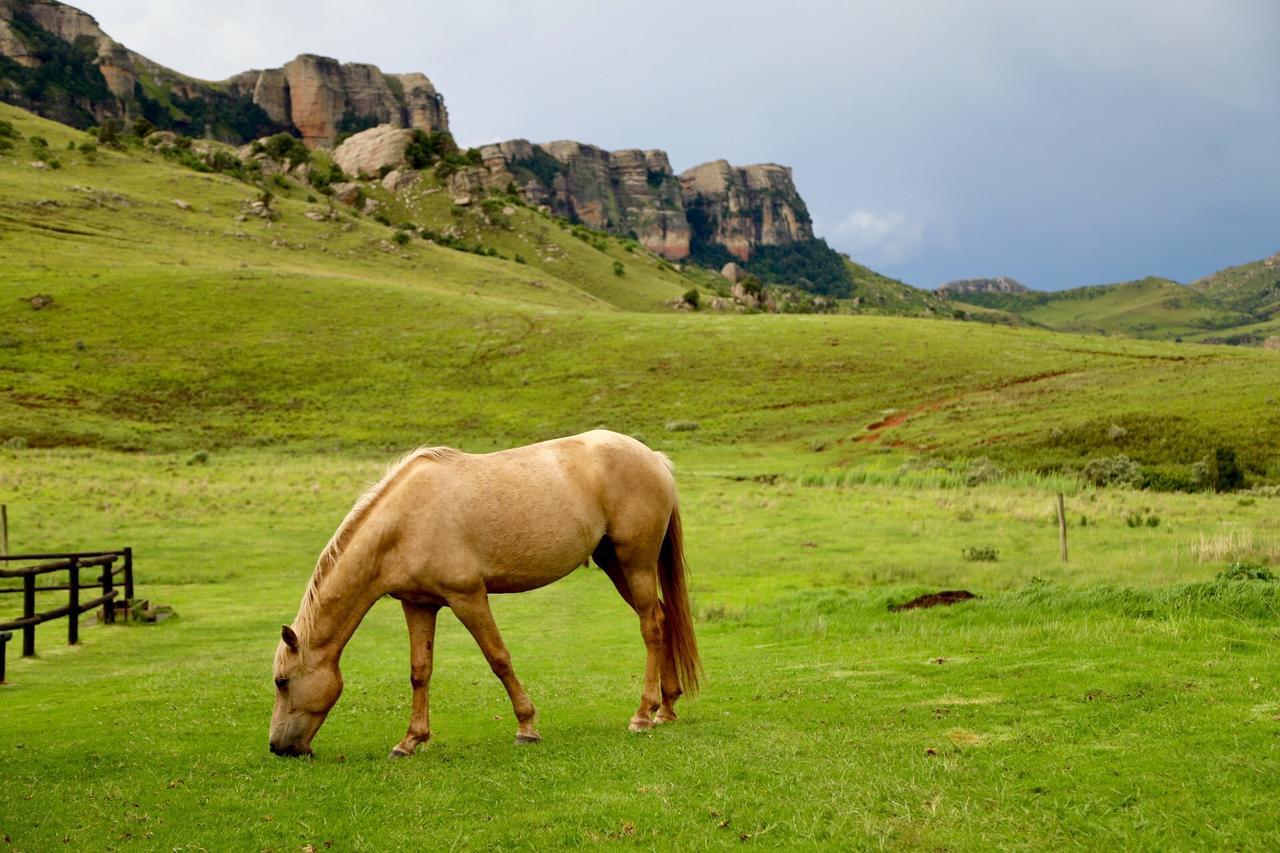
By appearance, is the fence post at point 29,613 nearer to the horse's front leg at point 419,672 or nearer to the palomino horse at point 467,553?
the palomino horse at point 467,553

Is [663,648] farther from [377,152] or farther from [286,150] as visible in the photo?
[377,152]

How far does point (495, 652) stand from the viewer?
8.84 metres

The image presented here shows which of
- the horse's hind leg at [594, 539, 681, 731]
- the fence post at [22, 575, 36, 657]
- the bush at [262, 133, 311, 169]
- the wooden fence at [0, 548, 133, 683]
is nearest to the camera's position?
the horse's hind leg at [594, 539, 681, 731]

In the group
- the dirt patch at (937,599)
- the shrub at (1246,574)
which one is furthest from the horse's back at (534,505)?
the shrub at (1246,574)

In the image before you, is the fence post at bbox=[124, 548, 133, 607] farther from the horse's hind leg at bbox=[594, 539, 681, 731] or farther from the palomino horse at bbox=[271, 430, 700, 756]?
the horse's hind leg at bbox=[594, 539, 681, 731]

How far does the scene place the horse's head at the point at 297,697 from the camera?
853 centimetres

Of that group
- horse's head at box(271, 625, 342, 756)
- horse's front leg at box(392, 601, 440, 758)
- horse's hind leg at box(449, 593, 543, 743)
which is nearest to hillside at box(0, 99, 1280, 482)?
horse's hind leg at box(449, 593, 543, 743)

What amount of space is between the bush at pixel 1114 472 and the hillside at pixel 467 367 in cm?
148

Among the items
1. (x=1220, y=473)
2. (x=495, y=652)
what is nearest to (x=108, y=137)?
(x=1220, y=473)

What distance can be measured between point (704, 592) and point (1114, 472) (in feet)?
93.9

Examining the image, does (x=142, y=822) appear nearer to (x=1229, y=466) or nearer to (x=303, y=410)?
(x=1229, y=466)

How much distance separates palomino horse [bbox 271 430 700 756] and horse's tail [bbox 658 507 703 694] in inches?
13.0

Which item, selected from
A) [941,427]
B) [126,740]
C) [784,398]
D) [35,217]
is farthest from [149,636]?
[35,217]

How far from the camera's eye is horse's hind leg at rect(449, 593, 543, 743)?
8.76 meters
